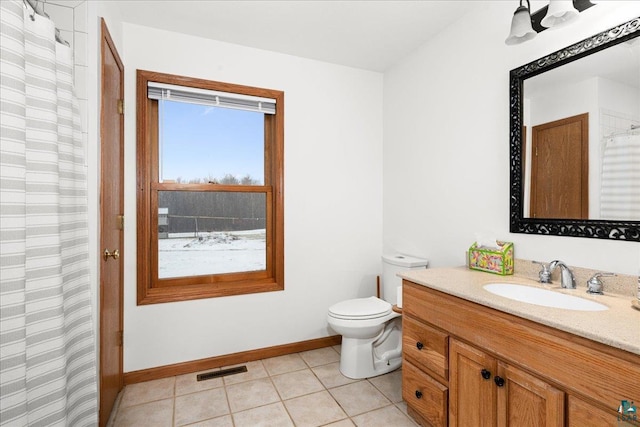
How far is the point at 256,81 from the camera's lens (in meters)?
2.55

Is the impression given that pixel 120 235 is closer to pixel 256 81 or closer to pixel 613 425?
pixel 256 81

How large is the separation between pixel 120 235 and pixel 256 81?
150cm

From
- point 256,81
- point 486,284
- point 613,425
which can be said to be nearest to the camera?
point 613,425

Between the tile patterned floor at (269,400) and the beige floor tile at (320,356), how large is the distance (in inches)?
2.6

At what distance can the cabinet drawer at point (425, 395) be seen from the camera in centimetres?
156

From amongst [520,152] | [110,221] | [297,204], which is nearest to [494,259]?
[520,152]

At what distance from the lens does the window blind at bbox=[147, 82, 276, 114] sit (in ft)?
7.50

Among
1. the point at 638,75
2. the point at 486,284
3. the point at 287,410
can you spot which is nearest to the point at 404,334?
the point at 486,284

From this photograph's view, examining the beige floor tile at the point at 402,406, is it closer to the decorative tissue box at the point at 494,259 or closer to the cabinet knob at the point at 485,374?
the cabinet knob at the point at 485,374

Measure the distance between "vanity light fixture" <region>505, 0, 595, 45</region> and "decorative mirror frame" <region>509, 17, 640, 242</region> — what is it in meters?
0.17

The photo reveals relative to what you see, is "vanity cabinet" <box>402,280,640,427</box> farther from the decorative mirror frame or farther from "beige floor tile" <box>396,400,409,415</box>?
the decorative mirror frame

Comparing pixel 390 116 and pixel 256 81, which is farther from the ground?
pixel 256 81

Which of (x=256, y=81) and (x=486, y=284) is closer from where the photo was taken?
(x=486, y=284)

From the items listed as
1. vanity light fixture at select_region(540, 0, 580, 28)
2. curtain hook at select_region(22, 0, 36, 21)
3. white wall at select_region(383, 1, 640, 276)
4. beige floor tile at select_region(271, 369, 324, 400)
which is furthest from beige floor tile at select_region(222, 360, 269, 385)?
vanity light fixture at select_region(540, 0, 580, 28)
